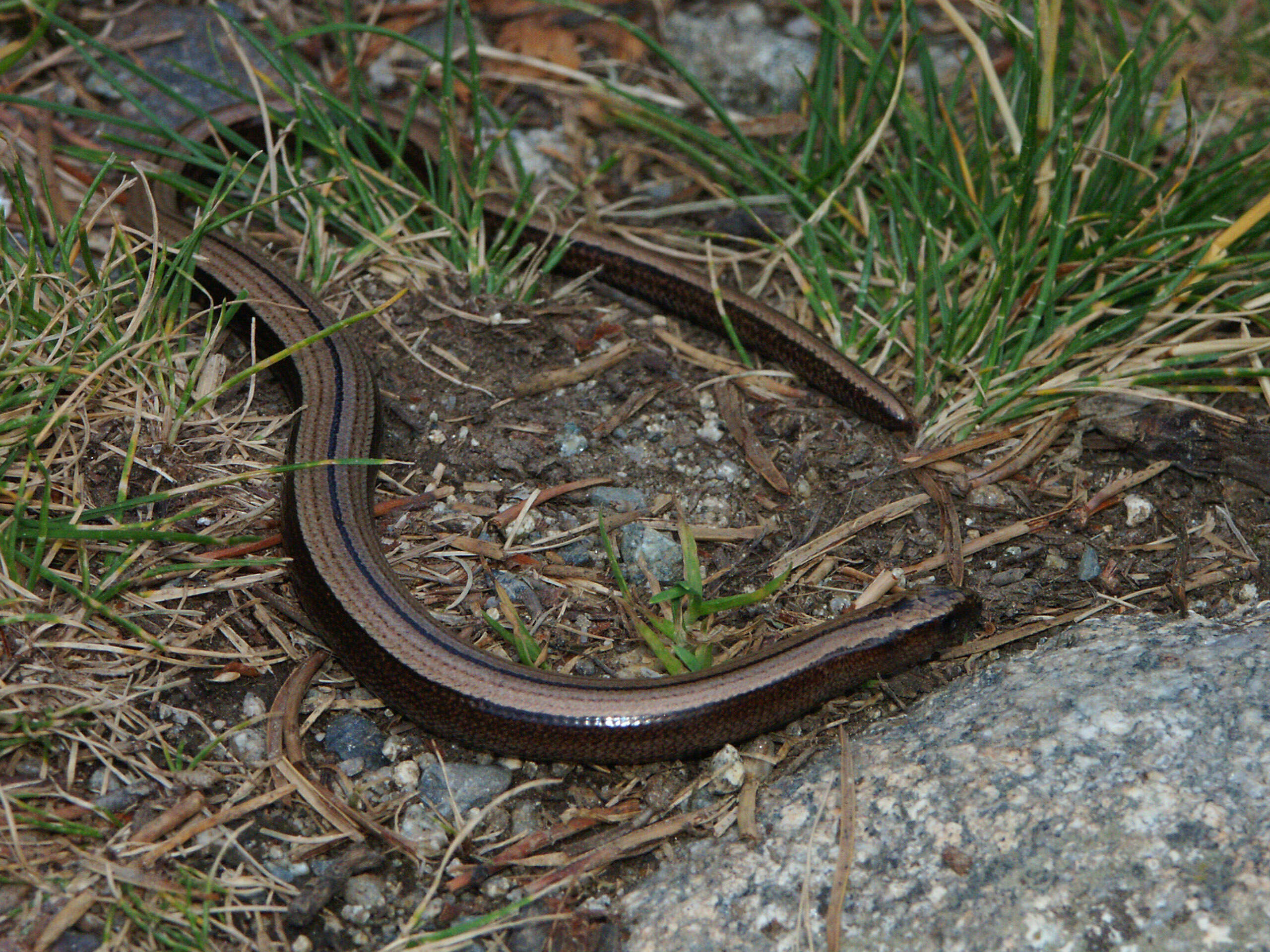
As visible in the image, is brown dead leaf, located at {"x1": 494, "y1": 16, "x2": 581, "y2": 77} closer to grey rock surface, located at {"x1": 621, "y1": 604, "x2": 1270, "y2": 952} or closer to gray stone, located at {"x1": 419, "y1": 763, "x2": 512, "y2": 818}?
gray stone, located at {"x1": 419, "y1": 763, "x2": 512, "y2": 818}

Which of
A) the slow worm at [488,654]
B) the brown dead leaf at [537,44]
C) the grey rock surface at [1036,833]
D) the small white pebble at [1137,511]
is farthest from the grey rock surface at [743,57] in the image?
the grey rock surface at [1036,833]

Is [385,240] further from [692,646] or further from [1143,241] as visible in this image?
[1143,241]

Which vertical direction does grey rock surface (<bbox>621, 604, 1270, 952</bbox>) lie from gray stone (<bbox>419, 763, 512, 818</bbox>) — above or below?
above

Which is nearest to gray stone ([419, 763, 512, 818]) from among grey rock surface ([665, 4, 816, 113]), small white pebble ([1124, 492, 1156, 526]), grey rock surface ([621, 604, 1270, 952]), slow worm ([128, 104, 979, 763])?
slow worm ([128, 104, 979, 763])

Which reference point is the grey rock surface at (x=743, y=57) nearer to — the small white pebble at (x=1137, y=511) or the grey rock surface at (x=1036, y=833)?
the small white pebble at (x=1137, y=511)

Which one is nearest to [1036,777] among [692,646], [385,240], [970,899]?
[970,899]

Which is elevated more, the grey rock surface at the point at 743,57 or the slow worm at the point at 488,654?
the grey rock surface at the point at 743,57
